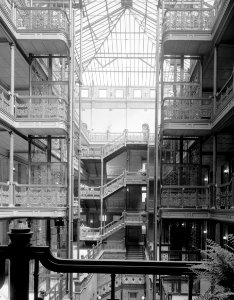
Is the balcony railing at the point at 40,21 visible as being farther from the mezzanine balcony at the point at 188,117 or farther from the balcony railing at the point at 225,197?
the balcony railing at the point at 225,197

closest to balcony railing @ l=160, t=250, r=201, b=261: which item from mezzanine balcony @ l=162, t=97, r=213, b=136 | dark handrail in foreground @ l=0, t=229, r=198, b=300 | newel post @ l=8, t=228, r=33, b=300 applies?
mezzanine balcony @ l=162, t=97, r=213, b=136

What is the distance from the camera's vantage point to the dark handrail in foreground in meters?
3.18

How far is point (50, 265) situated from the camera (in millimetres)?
3229

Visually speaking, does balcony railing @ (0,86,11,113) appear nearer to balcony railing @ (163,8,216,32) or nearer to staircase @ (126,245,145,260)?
balcony railing @ (163,8,216,32)

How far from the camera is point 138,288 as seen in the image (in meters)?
31.9

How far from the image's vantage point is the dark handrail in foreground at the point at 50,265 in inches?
125

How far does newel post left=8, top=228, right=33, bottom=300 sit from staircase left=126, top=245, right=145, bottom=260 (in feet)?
105

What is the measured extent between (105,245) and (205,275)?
33267mm

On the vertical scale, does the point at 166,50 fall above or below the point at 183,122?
above

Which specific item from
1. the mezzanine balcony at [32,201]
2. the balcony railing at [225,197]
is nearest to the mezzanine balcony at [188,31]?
the balcony railing at [225,197]

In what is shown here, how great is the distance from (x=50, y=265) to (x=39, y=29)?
1623cm

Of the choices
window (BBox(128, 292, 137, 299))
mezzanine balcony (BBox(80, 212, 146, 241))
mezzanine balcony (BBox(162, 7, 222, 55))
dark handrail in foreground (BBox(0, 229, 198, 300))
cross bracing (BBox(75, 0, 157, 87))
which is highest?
cross bracing (BBox(75, 0, 157, 87))

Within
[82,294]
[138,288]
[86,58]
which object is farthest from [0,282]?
[86,58]

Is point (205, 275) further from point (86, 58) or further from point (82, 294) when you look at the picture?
point (86, 58)
